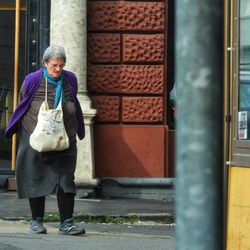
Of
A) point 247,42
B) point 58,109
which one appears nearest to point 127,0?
point 58,109

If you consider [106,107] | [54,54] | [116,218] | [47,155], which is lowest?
[116,218]

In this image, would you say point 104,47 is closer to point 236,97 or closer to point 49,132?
point 49,132

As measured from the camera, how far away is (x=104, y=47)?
10438 mm

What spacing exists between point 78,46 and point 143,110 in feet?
3.88

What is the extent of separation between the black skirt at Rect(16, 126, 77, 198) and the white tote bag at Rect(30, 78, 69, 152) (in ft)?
0.53

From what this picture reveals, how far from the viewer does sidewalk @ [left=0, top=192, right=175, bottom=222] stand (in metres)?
8.72

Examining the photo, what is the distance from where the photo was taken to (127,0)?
34.3 ft

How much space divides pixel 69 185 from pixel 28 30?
3944 mm

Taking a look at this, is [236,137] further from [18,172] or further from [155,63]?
[155,63]

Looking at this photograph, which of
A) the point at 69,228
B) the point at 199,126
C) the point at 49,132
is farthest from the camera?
the point at 69,228

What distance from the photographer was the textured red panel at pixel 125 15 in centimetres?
1041

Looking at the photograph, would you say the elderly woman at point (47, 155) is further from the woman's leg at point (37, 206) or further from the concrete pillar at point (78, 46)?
the concrete pillar at point (78, 46)

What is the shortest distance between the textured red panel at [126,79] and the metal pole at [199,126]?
7964 millimetres

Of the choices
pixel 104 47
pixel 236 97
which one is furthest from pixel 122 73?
pixel 236 97
